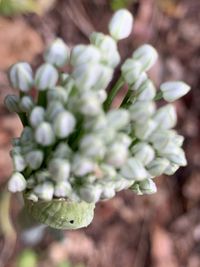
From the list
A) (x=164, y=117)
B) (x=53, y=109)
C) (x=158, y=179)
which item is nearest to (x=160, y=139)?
(x=164, y=117)

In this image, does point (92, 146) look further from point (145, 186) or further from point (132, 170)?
point (145, 186)

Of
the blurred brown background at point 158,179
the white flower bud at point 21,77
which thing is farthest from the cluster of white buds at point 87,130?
the blurred brown background at point 158,179

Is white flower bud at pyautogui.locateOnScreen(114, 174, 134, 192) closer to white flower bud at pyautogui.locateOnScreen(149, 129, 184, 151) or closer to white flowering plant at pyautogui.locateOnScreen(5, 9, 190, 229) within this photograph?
white flowering plant at pyautogui.locateOnScreen(5, 9, 190, 229)

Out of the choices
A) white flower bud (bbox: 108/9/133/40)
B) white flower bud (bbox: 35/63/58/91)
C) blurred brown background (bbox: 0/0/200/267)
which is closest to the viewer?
white flower bud (bbox: 35/63/58/91)

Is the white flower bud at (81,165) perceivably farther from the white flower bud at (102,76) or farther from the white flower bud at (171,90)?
the white flower bud at (171,90)

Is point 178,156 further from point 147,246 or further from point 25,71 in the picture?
point 147,246

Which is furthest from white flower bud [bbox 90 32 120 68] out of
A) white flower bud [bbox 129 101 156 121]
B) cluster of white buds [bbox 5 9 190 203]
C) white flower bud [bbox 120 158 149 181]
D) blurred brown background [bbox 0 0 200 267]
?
blurred brown background [bbox 0 0 200 267]

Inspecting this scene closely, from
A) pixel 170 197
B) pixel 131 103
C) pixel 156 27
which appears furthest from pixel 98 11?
pixel 131 103
